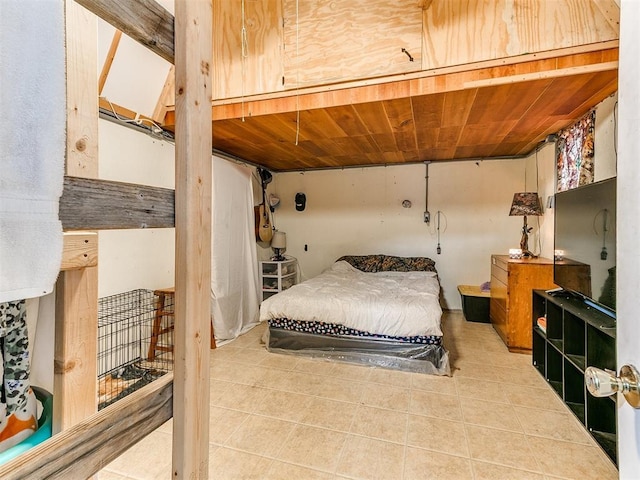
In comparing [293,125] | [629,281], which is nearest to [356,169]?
[293,125]

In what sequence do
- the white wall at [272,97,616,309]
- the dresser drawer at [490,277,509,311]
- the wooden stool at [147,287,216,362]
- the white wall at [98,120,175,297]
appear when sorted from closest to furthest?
1. the white wall at [98,120,175,297]
2. the wooden stool at [147,287,216,362]
3. the dresser drawer at [490,277,509,311]
4. the white wall at [272,97,616,309]

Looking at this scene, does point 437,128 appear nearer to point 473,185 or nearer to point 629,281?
point 473,185

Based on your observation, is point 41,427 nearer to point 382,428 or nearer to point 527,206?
point 382,428

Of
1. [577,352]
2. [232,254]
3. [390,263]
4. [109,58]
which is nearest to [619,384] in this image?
[577,352]

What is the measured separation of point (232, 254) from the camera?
3840 millimetres

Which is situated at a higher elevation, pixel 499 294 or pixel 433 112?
pixel 433 112

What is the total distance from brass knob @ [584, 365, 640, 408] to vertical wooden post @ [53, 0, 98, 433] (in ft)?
4.27

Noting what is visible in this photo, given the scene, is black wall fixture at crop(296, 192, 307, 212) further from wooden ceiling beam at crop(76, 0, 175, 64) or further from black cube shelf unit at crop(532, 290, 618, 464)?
wooden ceiling beam at crop(76, 0, 175, 64)

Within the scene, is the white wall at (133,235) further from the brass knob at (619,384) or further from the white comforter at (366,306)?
the brass knob at (619,384)

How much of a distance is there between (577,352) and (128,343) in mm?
3606

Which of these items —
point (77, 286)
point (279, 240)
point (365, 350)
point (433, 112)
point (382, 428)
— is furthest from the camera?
point (279, 240)

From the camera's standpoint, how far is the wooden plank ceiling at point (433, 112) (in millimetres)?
2178

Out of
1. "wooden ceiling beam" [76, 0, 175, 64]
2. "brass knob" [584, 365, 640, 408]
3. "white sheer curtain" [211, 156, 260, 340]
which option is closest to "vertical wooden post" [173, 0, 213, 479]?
"wooden ceiling beam" [76, 0, 175, 64]

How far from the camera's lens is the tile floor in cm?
163
